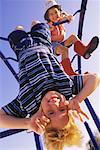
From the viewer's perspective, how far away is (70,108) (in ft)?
4.69

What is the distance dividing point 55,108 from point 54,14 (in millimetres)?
607

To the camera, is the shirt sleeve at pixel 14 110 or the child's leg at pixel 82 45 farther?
the child's leg at pixel 82 45

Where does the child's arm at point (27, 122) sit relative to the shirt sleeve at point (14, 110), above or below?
below

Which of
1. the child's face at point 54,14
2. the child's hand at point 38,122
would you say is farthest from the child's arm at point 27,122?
the child's face at point 54,14

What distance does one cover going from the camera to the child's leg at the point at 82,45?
1.74 metres

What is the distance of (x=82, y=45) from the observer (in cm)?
183

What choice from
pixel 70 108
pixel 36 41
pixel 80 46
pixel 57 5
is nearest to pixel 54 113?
pixel 70 108

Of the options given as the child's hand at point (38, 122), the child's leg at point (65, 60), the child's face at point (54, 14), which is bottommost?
the child's hand at point (38, 122)

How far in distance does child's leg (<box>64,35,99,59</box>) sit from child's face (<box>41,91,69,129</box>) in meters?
0.38

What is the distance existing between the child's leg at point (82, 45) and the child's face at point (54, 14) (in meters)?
0.11

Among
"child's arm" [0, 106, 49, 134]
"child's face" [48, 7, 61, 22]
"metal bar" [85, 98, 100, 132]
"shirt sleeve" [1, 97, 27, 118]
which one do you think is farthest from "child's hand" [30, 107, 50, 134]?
"child's face" [48, 7, 61, 22]

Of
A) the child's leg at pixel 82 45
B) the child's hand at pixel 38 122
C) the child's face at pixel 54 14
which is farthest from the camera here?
the child's face at pixel 54 14

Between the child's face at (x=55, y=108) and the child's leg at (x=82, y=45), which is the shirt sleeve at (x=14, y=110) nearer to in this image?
the child's face at (x=55, y=108)

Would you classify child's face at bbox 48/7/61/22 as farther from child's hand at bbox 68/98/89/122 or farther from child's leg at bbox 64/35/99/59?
child's hand at bbox 68/98/89/122
